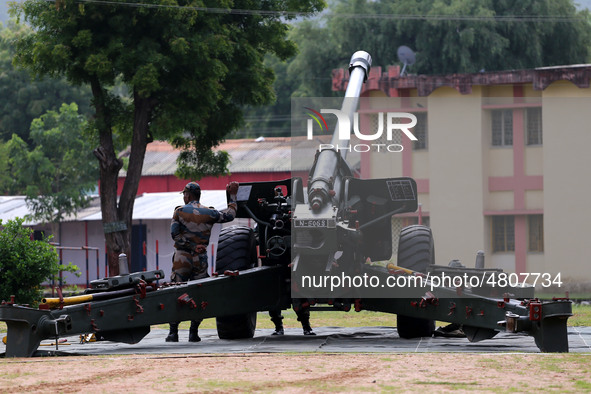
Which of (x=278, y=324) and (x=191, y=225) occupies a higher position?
(x=191, y=225)

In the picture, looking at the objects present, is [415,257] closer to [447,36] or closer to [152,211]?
[152,211]

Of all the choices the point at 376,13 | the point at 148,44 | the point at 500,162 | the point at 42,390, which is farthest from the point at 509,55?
the point at 42,390

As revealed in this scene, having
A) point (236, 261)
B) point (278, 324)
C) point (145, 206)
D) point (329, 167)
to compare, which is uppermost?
point (145, 206)

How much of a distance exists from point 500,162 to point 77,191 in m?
27.4

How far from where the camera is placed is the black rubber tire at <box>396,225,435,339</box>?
15.2 meters

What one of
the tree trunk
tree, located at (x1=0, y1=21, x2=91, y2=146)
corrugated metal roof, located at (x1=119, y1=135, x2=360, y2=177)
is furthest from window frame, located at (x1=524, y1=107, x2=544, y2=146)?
tree, located at (x1=0, y1=21, x2=91, y2=146)

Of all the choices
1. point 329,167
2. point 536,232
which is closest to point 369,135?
point 329,167

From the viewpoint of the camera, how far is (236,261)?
1585cm

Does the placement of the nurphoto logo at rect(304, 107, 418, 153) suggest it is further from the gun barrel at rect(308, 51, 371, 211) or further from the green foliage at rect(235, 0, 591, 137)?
the green foliage at rect(235, 0, 591, 137)

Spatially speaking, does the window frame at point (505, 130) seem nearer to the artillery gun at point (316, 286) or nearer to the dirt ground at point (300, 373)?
the artillery gun at point (316, 286)

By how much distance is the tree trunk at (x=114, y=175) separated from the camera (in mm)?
29062

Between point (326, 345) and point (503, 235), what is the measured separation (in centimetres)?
406

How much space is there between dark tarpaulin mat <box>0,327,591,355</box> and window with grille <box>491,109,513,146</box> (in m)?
3.57

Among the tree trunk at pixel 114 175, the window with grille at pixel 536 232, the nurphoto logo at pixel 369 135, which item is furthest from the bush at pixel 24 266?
the tree trunk at pixel 114 175
